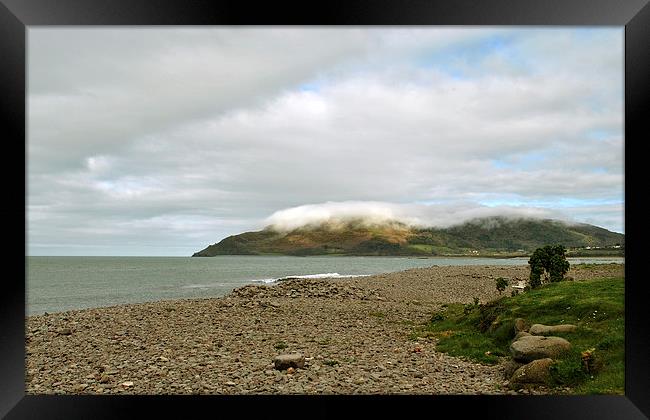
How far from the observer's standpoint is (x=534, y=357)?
625cm

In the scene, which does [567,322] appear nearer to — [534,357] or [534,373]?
[534,357]

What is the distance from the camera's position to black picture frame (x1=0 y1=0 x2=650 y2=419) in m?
4.28

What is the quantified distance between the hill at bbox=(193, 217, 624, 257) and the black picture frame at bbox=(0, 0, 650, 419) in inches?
5212

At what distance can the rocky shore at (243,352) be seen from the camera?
21.6ft

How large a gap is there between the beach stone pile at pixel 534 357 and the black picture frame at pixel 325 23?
134 cm

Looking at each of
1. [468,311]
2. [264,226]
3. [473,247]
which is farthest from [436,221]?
[468,311]

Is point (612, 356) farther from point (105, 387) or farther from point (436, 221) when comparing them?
point (436, 221)

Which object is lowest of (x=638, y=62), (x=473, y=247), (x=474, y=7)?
(x=473, y=247)

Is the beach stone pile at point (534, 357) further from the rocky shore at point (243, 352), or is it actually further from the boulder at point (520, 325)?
the boulder at point (520, 325)

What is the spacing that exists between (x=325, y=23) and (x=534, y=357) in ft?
18.1

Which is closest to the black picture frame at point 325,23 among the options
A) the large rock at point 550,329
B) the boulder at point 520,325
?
the large rock at point 550,329

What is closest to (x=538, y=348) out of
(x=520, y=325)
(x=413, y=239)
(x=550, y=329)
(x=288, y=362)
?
(x=550, y=329)

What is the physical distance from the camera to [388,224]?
15150 centimetres

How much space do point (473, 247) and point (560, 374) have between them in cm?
15032
